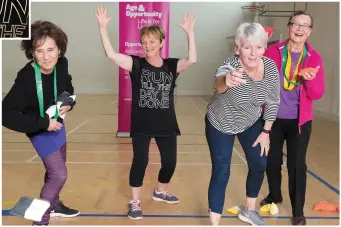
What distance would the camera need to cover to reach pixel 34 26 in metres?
2.21

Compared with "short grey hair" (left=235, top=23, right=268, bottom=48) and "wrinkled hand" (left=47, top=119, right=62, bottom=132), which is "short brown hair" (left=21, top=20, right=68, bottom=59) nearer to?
Answer: "wrinkled hand" (left=47, top=119, right=62, bottom=132)

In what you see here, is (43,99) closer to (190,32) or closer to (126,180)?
(190,32)

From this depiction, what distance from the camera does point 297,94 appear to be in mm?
2549

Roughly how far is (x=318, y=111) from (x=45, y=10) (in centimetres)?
874

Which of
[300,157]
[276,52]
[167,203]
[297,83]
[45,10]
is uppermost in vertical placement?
[45,10]

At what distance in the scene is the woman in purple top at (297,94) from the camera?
2.50 metres

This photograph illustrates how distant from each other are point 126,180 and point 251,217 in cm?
138

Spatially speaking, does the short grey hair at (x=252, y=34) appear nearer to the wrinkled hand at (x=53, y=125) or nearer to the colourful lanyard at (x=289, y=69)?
the colourful lanyard at (x=289, y=69)

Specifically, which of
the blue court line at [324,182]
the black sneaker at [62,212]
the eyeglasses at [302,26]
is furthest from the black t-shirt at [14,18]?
the blue court line at [324,182]

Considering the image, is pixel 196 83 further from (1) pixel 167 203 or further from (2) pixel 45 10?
(1) pixel 167 203

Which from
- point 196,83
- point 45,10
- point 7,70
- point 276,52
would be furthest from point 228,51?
point 276,52

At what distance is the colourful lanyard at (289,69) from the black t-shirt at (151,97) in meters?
0.71

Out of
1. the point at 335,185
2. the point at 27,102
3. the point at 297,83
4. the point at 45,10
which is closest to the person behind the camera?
the point at 27,102

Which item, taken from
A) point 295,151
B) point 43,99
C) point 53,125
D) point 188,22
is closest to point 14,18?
point 43,99
